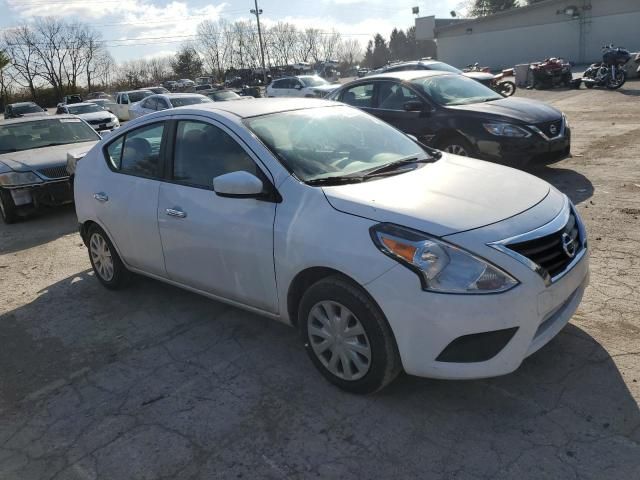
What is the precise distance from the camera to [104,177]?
4.79m

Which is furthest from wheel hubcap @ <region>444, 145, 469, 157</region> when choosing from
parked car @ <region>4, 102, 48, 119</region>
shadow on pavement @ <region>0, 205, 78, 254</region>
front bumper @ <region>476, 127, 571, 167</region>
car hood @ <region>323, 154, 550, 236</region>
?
parked car @ <region>4, 102, 48, 119</region>

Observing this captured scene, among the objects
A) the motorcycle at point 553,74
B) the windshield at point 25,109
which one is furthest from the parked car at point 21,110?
the motorcycle at point 553,74

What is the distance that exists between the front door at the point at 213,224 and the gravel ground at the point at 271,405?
51 centimetres

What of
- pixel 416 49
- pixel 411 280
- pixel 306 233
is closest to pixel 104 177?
pixel 306 233

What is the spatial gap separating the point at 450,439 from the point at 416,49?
101m

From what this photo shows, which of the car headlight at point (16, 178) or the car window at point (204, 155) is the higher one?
the car window at point (204, 155)

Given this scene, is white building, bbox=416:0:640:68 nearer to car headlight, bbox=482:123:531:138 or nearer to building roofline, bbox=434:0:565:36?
building roofline, bbox=434:0:565:36

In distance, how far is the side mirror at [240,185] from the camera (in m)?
3.28

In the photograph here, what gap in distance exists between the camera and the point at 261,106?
4094 mm

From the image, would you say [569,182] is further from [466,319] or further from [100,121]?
[100,121]

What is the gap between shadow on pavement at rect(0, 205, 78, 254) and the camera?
728 centimetres

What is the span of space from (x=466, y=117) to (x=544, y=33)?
35.0 metres

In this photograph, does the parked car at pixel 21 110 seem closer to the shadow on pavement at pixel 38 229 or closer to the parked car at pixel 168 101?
A: the parked car at pixel 168 101

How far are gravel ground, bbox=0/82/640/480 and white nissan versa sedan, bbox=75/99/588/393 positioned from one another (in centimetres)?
30
